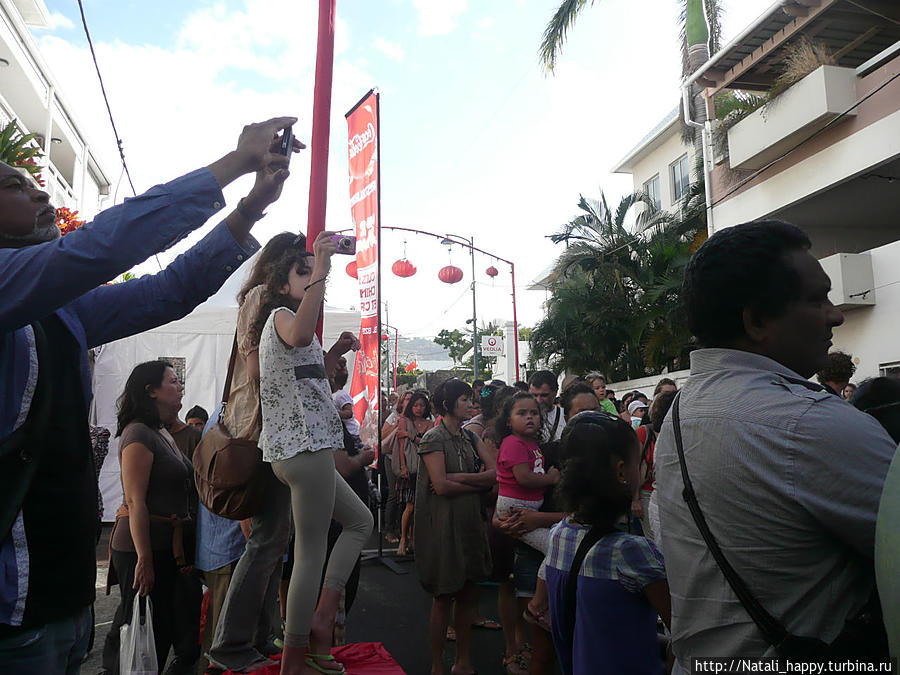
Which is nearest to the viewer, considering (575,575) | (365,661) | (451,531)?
(575,575)

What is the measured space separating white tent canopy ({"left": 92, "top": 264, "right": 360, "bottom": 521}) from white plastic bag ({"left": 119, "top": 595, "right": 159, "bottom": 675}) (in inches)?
235

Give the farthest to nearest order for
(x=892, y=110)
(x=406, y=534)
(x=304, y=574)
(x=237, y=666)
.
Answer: (x=892, y=110) < (x=406, y=534) < (x=237, y=666) < (x=304, y=574)

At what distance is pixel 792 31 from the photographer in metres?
12.4

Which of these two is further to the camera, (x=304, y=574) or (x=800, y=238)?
(x=304, y=574)

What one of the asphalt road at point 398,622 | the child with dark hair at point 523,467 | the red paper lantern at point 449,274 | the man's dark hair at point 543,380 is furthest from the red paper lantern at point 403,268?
the child with dark hair at point 523,467

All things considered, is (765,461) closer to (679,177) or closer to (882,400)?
(882,400)

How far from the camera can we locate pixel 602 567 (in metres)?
2.28

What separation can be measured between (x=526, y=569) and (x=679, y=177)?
70.2ft

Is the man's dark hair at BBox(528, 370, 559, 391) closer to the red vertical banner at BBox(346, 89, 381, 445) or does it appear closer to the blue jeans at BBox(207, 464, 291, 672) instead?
the red vertical banner at BBox(346, 89, 381, 445)

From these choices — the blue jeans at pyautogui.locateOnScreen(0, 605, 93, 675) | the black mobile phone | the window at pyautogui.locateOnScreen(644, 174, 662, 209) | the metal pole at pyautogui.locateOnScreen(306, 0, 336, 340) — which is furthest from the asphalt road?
the window at pyautogui.locateOnScreen(644, 174, 662, 209)

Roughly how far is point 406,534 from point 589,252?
15505 mm

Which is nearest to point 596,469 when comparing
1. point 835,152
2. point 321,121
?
point 321,121

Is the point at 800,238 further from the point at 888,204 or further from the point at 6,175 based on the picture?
the point at 888,204

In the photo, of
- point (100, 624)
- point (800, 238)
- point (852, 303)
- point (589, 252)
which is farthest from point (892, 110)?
point (100, 624)
